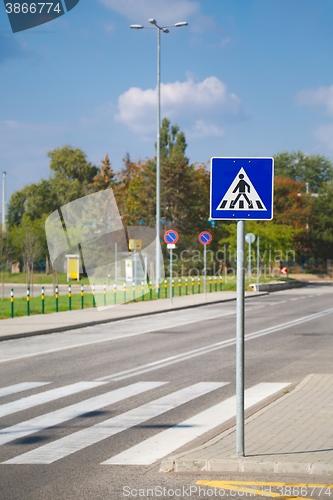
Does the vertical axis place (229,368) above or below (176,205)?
below

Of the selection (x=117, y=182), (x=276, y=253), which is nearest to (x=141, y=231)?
(x=276, y=253)

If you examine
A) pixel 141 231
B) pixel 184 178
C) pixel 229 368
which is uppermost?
pixel 184 178

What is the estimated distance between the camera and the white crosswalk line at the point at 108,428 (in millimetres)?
7379

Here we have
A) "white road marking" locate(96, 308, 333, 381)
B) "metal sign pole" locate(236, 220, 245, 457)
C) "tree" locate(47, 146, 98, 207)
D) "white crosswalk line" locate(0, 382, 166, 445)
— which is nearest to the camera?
"metal sign pole" locate(236, 220, 245, 457)

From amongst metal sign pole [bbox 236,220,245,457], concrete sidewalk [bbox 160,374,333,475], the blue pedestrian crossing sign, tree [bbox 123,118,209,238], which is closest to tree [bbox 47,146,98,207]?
tree [bbox 123,118,209,238]

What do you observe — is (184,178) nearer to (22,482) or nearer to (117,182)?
(117,182)

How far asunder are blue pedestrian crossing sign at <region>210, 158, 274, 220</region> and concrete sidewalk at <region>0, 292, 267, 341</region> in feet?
43.8

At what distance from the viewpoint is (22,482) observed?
21.2ft

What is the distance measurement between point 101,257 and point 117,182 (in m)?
42.9

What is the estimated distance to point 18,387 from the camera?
1175 centimetres


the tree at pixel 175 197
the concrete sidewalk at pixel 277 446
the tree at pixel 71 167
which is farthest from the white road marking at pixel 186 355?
the tree at pixel 71 167

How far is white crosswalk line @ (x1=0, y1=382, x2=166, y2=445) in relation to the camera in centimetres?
848

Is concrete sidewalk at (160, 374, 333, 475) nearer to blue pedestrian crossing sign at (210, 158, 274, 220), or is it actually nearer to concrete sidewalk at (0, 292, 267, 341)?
blue pedestrian crossing sign at (210, 158, 274, 220)

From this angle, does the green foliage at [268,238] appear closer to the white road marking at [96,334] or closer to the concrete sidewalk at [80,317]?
the concrete sidewalk at [80,317]
